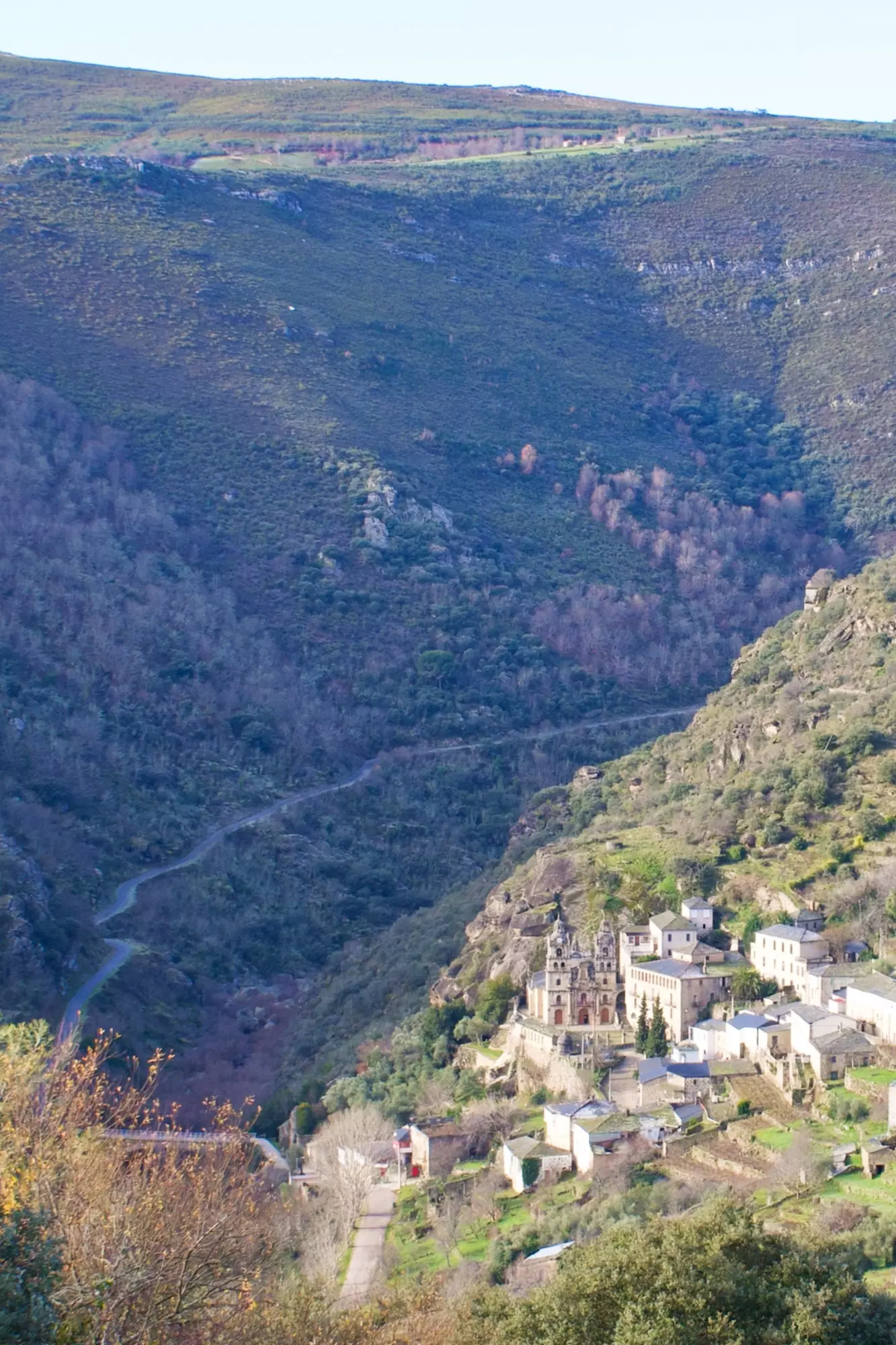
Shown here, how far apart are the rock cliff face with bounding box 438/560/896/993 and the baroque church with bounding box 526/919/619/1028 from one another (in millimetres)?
2249

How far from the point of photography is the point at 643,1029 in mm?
40781

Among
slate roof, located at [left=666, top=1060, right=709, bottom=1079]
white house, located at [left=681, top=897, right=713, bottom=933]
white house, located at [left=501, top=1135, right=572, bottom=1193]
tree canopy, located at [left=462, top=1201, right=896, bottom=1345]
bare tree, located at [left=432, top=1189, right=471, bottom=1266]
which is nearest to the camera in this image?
tree canopy, located at [left=462, top=1201, right=896, bottom=1345]

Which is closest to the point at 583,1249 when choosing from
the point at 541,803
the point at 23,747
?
the point at 541,803

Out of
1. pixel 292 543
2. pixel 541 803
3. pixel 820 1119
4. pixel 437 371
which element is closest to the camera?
pixel 820 1119

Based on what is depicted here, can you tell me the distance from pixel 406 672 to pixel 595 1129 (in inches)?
1735

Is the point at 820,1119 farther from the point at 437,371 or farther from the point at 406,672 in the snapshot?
the point at 437,371

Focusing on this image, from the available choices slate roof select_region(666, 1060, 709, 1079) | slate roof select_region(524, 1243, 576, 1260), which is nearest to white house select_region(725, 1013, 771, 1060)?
slate roof select_region(666, 1060, 709, 1079)

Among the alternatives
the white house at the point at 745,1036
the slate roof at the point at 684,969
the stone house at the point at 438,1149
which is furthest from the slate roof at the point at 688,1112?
the stone house at the point at 438,1149

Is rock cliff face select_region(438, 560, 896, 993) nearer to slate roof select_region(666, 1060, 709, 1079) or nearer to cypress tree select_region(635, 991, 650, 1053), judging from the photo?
cypress tree select_region(635, 991, 650, 1053)

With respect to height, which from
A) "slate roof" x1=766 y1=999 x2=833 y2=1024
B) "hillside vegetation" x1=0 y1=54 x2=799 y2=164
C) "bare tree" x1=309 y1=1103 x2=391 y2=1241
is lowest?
"bare tree" x1=309 y1=1103 x2=391 y2=1241

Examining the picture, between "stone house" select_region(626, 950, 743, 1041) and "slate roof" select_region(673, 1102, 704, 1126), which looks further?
"stone house" select_region(626, 950, 743, 1041)

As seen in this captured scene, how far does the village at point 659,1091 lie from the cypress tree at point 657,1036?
4 cm

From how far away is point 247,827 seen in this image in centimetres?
6644

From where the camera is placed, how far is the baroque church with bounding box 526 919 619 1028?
42562mm
